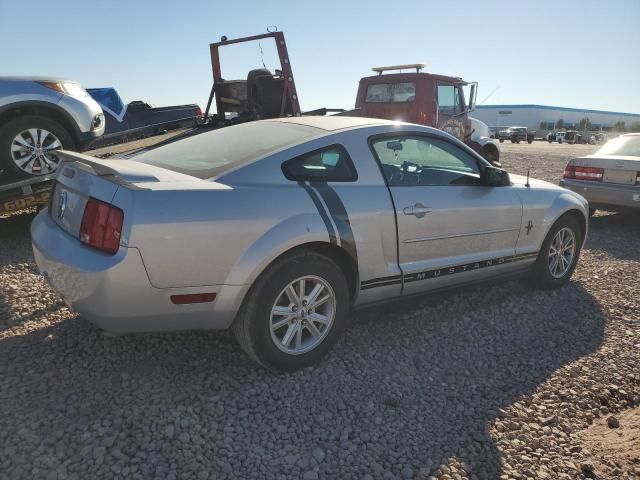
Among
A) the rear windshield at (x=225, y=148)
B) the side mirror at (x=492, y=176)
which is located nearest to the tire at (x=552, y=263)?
the side mirror at (x=492, y=176)

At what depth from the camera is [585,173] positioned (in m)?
7.28

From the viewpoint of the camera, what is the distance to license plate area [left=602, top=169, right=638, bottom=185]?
22.2 ft

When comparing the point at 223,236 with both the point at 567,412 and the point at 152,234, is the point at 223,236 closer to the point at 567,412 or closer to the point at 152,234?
the point at 152,234

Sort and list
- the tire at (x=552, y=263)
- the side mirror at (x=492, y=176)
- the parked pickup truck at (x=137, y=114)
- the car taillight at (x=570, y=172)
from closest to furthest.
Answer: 1. the side mirror at (x=492, y=176)
2. the tire at (x=552, y=263)
3. the car taillight at (x=570, y=172)
4. the parked pickup truck at (x=137, y=114)

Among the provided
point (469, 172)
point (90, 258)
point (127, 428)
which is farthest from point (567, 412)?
point (90, 258)

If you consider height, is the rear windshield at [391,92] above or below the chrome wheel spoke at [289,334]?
above

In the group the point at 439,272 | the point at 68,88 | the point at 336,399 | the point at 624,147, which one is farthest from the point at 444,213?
the point at 624,147

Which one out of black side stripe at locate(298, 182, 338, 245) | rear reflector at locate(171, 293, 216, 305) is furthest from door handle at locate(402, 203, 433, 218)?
rear reflector at locate(171, 293, 216, 305)

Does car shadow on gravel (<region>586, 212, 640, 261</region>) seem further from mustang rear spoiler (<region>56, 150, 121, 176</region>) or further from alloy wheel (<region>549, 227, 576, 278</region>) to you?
mustang rear spoiler (<region>56, 150, 121, 176</region>)

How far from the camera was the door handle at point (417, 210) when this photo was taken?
3291mm

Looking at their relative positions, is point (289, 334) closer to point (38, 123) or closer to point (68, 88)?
point (38, 123)

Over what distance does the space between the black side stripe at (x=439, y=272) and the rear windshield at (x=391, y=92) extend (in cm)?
616

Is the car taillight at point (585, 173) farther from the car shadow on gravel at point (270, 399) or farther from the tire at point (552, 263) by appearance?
the car shadow on gravel at point (270, 399)

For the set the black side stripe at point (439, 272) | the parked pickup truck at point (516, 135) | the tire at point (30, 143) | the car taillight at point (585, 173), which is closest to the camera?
the black side stripe at point (439, 272)
